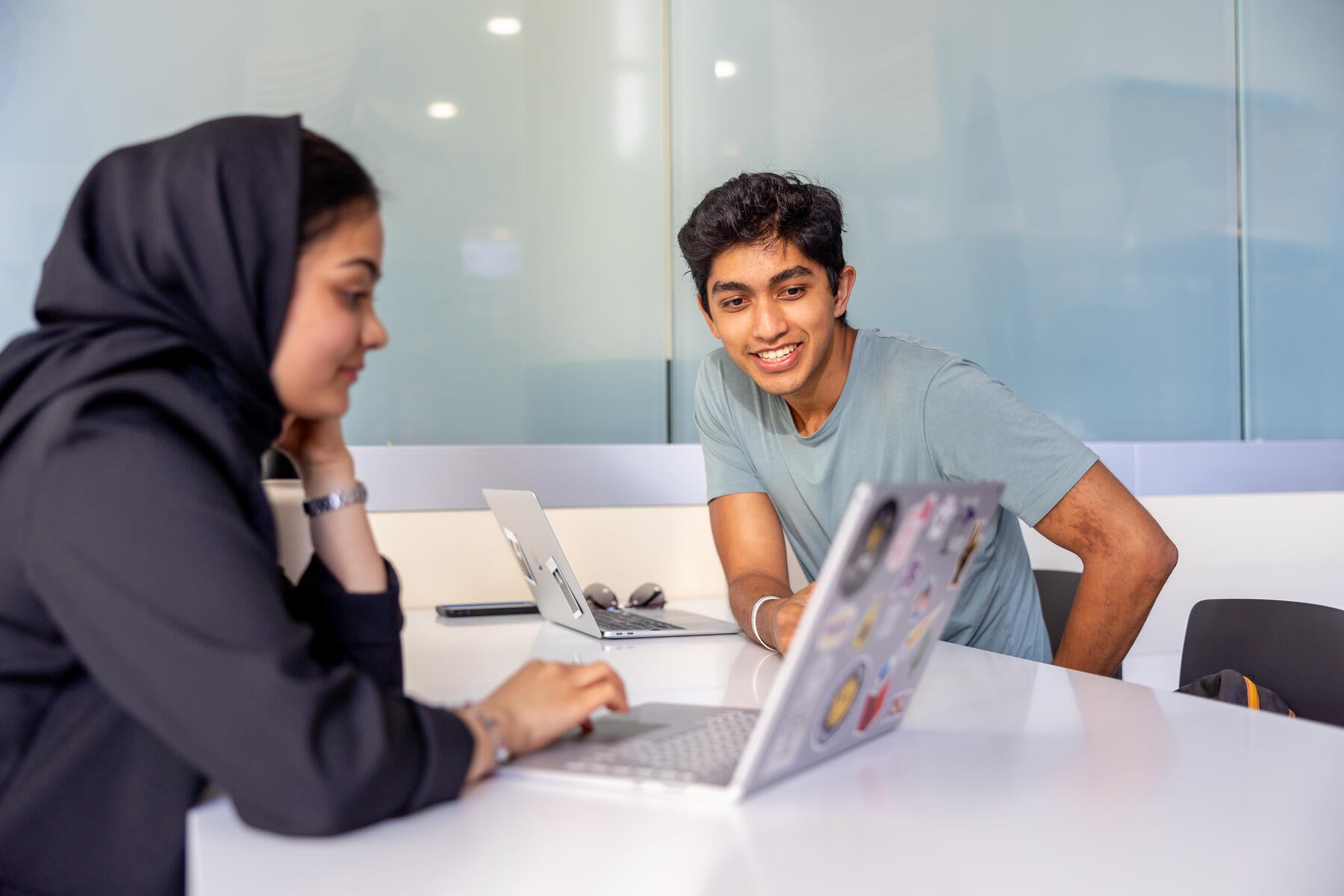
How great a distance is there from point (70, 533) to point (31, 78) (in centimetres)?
183

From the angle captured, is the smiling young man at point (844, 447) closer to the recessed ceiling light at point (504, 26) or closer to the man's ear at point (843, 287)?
the man's ear at point (843, 287)

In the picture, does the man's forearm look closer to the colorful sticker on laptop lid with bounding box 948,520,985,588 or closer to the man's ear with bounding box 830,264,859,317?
the man's ear with bounding box 830,264,859,317

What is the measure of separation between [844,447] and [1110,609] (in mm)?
492

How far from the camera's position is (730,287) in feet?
5.74

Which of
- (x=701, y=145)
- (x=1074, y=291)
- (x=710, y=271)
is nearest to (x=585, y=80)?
(x=701, y=145)

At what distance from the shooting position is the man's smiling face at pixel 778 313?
1704mm

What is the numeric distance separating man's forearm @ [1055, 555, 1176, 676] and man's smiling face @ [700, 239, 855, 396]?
556mm

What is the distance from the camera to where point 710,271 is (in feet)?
5.92

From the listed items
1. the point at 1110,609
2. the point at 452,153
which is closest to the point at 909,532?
the point at 1110,609

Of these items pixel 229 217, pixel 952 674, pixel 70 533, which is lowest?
pixel 952 674

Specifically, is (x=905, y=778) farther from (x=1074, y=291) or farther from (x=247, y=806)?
(x=1074, y=291)

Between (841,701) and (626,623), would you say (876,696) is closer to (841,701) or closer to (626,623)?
(841,701)

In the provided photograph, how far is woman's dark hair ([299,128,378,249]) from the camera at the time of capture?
845mm

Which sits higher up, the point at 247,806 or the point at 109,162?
the point at 109,162
